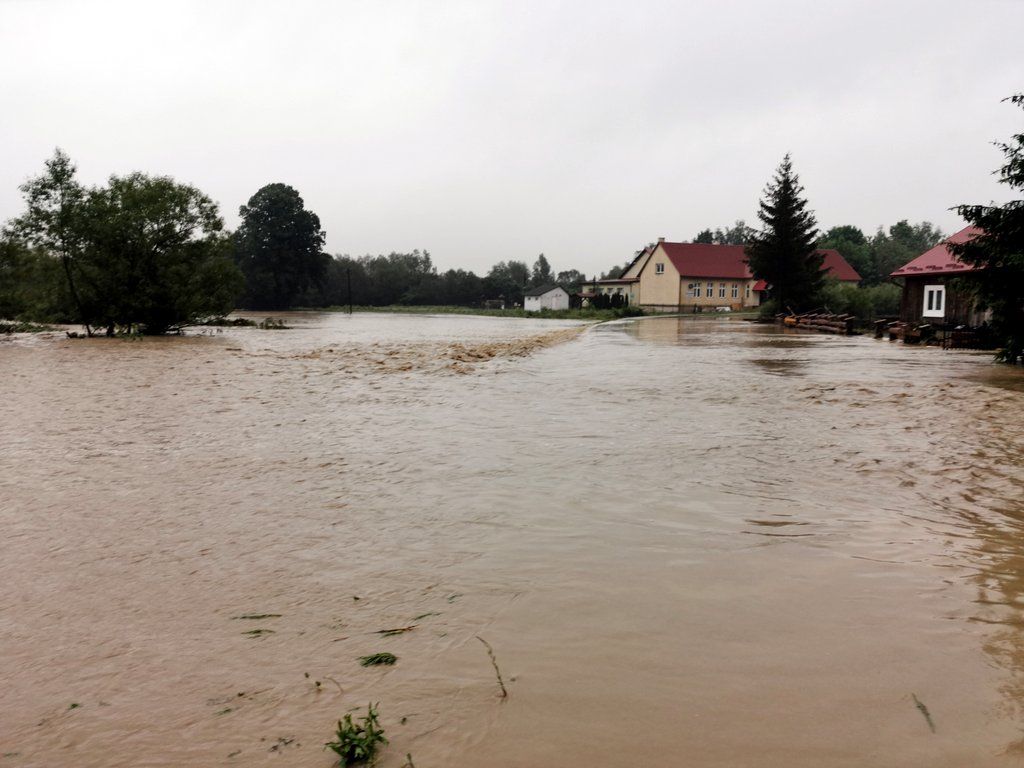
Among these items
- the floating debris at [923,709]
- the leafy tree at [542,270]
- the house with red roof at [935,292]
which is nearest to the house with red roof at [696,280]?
the house with red roof at [935,292]

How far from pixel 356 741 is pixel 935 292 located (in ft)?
119

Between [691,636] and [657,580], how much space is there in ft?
2.47

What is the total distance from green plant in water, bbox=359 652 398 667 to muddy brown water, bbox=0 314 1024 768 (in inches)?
1.9

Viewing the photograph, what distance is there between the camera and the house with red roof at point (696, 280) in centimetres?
7706

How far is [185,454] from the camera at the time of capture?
8.39 m

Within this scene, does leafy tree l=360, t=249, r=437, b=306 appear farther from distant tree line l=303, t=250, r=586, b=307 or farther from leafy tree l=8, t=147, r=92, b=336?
leafy tree l=8, t=147, r=92, b=336

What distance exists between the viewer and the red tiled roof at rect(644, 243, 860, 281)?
77.3 m

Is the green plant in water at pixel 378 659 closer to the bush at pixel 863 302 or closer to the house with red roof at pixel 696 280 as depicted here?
the bush at pixel 863 302

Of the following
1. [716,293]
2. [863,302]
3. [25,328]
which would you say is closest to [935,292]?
[863,302]

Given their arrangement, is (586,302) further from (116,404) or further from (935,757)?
(935,757)

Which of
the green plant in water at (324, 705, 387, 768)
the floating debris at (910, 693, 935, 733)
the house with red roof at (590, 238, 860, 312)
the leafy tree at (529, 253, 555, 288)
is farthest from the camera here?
the leafy tree at (529, 253, 555, 288)

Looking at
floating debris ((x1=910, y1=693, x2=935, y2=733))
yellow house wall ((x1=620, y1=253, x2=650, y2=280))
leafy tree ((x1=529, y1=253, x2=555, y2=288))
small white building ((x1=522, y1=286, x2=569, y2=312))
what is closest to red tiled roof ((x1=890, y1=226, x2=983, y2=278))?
floating debris ((x1=910, y1=693, x2=935, y2=733))

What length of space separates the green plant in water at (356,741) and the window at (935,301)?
117ft

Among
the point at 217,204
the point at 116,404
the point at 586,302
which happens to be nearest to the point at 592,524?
the point at 116,404
